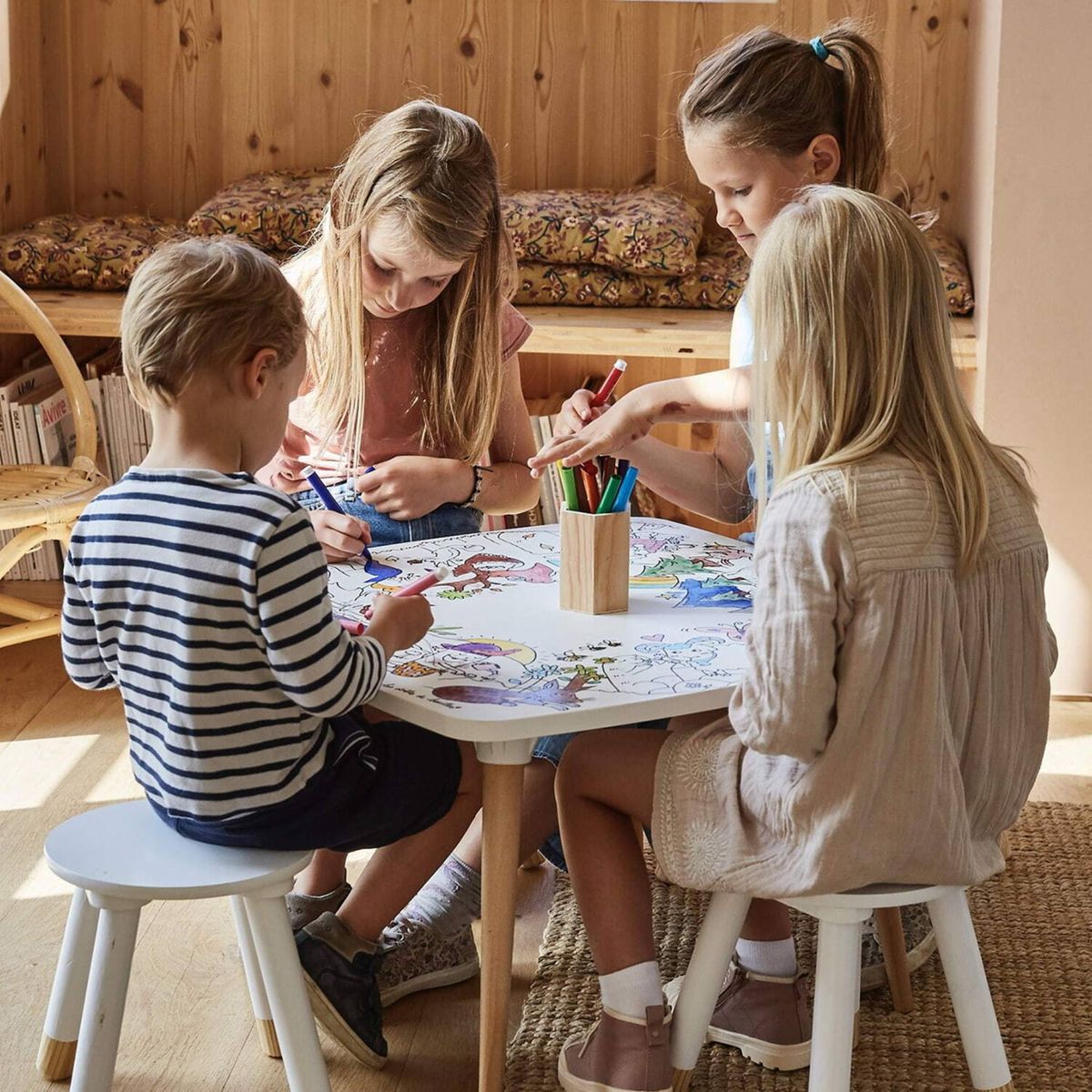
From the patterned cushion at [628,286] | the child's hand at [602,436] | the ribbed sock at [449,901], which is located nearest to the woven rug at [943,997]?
the ribbed sock at [449,901]

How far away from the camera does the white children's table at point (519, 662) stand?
4.28 feet

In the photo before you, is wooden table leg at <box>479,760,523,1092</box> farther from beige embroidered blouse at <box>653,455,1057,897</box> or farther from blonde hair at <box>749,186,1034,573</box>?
blonde hair at <box>749,186,1034,573</box>

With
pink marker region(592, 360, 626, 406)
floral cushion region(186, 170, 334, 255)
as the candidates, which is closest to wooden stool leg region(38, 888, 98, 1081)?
pink marker region(592, 360, 626, 406)

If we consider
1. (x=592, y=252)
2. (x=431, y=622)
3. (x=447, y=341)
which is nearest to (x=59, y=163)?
(x=592, y=252)

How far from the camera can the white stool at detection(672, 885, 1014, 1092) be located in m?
1.31

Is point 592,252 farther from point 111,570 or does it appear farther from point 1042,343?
point 111,570

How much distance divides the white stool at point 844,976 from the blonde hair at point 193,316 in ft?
2.37

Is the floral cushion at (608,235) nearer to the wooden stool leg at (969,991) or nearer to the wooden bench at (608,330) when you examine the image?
the wooden bench at (608,330)

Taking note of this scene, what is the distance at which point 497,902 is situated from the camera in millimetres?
1426

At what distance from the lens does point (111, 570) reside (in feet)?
4.22

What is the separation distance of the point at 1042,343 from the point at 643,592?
4.67ft

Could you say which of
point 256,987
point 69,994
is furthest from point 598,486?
point 69,994

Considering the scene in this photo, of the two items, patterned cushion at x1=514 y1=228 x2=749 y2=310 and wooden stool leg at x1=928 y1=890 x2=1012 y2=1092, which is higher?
patterned cushion at x1=514 y1=228 x2=749 y2=310

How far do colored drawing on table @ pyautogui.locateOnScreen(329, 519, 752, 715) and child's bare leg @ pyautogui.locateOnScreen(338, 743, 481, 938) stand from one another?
24 cm
